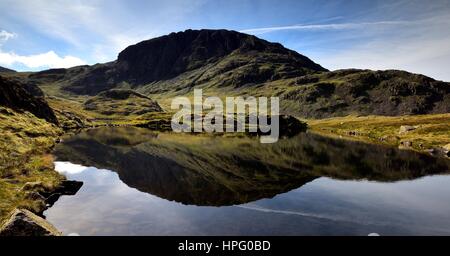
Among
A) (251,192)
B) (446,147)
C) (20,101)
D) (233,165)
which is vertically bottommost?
(251,192)

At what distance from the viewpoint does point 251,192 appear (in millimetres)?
63281

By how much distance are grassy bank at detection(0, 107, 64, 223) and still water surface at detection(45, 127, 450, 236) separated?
11.2 feet

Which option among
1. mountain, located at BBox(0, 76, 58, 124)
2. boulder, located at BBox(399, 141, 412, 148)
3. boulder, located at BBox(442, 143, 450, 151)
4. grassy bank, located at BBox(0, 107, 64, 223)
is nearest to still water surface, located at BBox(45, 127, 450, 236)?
grassy bank, located at BBox(0, 107, 64, 223)

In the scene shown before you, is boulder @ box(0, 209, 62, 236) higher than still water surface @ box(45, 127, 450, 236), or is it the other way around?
boulder @ box(0, 209, 62, 236)

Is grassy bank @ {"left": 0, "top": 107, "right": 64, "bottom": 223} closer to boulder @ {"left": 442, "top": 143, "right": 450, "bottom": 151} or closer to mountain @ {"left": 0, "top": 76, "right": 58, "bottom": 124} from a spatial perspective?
mountain @ {"left": 0, "top": 76, "right": 58, "bottom": 124}

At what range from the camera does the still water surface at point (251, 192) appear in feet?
147

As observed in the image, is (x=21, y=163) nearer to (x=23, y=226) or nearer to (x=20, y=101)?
(x=23, y=226)

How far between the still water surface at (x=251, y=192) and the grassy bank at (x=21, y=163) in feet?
11.2

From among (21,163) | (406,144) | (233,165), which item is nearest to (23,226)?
(21,163)

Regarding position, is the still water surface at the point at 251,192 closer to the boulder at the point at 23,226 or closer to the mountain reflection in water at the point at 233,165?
the mountain reflection in water at the point at 233,165

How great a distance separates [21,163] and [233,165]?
4455cm

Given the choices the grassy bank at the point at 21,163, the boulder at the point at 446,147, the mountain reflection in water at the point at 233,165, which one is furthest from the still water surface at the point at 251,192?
the boulder at the point at 446,147

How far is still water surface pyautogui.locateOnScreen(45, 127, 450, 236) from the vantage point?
44.9m
